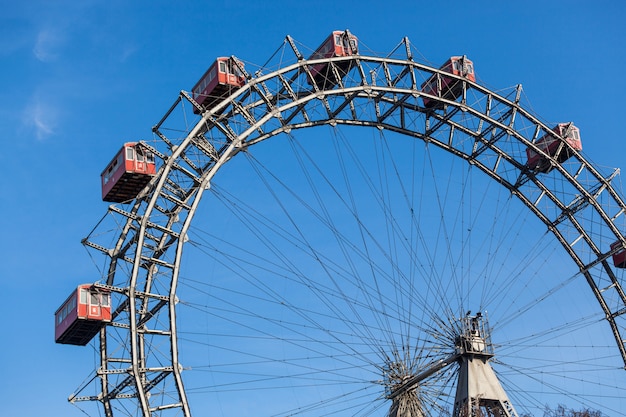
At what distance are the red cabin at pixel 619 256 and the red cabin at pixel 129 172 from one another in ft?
84.7

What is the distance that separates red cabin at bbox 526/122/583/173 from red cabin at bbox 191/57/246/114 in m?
17.4

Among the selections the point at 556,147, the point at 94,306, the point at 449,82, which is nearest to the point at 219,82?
the point at 94,306

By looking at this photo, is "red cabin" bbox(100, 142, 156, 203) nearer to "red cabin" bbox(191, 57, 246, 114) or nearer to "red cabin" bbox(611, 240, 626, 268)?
"red cabin" bbox(191, 57, 246, 114)

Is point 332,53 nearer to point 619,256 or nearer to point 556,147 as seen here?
point 556,147

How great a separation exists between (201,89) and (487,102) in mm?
15032

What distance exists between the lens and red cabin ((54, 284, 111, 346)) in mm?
46094

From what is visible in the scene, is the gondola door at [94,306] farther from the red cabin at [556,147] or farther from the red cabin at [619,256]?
the red cabin at [619,256]

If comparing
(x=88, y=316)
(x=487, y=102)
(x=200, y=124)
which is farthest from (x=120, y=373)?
(x=487, y=102)

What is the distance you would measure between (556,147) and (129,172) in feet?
76.5

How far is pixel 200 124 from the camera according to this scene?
47406 mm

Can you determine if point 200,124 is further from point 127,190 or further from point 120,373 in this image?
point 120,373

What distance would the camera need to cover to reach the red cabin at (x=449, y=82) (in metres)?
54.6

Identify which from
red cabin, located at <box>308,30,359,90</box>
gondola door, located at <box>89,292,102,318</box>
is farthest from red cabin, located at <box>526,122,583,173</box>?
gondola door, located at <box>89,292,102,318</box>

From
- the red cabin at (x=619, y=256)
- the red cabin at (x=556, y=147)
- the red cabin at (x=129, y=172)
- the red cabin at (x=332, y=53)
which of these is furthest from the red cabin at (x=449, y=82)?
the red cabin at (x=129, y=172)
